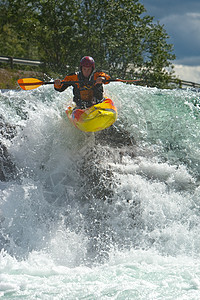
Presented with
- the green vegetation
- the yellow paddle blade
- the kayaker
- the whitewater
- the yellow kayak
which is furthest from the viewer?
the green vegetation

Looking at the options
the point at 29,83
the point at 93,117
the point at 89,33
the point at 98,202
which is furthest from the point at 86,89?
the point at 89,33

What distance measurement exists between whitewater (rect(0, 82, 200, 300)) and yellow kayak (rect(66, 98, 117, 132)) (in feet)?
1.22

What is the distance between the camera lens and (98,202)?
557cm

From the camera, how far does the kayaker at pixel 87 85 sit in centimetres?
645

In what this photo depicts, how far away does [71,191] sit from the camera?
570 cm

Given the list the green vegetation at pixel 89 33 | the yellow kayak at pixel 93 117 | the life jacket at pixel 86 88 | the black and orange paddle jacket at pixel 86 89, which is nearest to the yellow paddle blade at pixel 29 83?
the black and orange paddle jacket at pixel 86 89

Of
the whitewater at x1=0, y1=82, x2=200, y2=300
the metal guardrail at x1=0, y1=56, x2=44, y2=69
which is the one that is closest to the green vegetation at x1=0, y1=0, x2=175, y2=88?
the metal guardrail at x1=0, y1=56, x2=44, y2=69

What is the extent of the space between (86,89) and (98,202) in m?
2.03

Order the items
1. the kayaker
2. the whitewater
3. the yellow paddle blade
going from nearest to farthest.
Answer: the whitewater < the kayaker < the yellow paddle blade

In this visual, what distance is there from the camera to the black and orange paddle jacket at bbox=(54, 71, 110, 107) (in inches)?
256

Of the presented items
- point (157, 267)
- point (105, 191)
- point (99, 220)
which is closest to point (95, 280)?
point (157, 267)

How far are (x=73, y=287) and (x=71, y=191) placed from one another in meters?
1.82

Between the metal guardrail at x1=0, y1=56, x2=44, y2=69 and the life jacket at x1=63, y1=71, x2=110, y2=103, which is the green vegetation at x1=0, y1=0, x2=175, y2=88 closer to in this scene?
the metal guardrail at x1=0, y1=56, x2=44, y2=69

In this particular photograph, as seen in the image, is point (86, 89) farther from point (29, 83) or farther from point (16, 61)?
point (16, 61)
